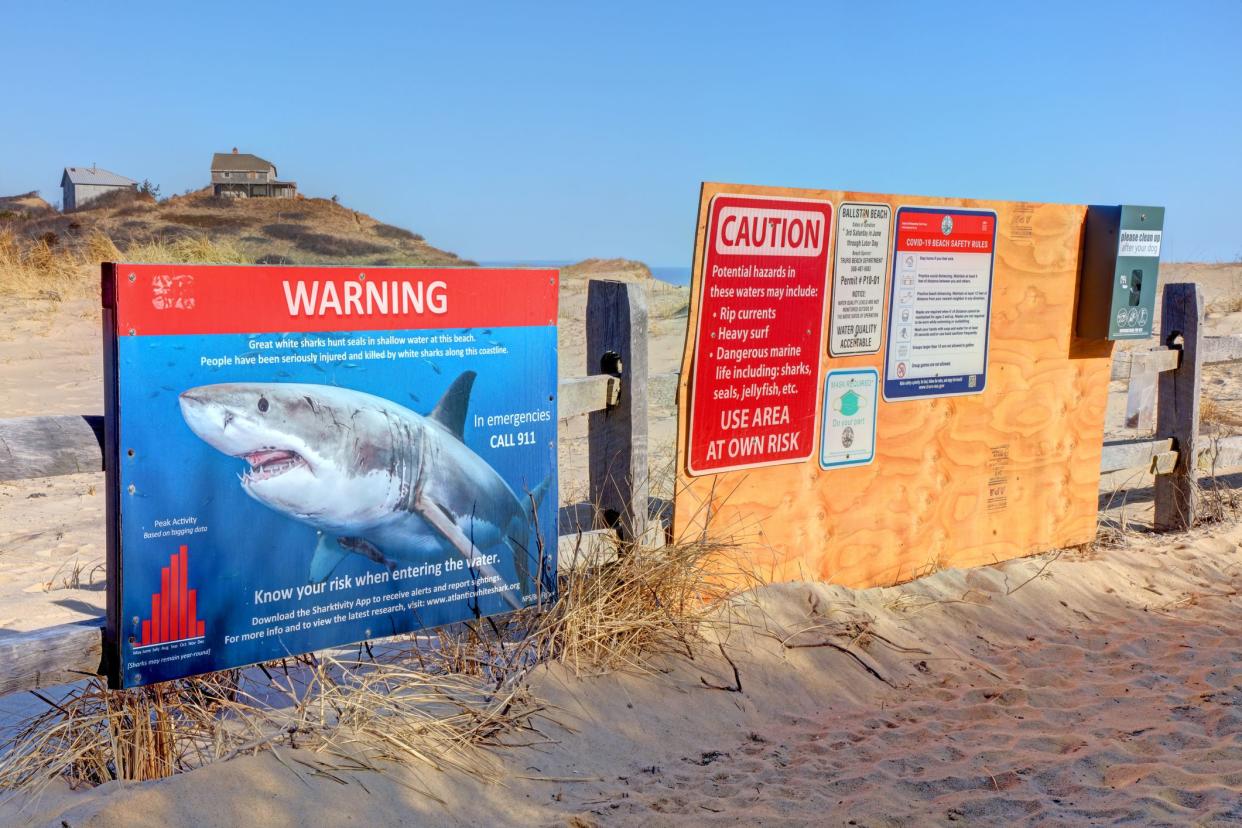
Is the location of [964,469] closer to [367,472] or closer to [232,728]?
[367,472]

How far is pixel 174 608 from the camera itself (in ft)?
11.8

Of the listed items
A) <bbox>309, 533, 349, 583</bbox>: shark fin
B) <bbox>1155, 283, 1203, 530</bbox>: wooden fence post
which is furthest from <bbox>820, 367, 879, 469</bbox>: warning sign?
<bbox>1155, 283, 1203, 530</bbox>: wooden fence post

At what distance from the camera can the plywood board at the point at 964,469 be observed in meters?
5.55

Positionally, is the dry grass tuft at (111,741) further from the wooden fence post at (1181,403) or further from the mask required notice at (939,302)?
the wooden fence post at (1181,403)

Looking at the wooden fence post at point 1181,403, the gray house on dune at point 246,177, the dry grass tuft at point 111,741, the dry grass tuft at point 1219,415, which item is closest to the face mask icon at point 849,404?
the wooden fence post at point 1181,403

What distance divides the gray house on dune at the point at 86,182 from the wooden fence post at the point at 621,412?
5690 centimetres

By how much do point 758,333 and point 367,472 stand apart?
222cm

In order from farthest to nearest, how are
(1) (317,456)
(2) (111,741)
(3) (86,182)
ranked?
1. (3) (86,182)
2. (1) (317,456)
3. (2) (111,741)

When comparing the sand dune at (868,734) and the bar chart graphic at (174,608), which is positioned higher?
the bar chart graphic at (174,608)

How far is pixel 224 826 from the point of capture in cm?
324

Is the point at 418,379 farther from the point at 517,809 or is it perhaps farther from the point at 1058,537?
the point at 1058,537

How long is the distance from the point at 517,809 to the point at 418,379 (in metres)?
1.66

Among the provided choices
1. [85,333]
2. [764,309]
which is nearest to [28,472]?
[764,309]

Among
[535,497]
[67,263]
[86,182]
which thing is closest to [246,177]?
[86,182]
